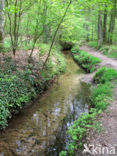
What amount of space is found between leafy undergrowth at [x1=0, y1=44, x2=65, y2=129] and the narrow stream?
0.47 meters

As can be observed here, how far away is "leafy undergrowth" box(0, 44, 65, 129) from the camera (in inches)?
217

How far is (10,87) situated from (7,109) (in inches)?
41.9

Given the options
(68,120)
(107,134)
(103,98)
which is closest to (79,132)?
(107,134)

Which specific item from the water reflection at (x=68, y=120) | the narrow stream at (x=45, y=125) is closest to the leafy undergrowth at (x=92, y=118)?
the water reflection at (x=68, y=120)

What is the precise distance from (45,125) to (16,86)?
87.3 inches

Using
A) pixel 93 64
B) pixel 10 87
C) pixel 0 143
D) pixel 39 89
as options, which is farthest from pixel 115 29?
pixel 0 143

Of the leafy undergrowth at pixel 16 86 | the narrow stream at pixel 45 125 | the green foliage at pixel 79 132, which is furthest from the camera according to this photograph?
the leafy undergrowth at pixel 16 86

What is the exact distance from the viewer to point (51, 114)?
21.3 ft

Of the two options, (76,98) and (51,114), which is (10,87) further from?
(76,98)

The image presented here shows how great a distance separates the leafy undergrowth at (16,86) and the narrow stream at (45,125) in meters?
0.47

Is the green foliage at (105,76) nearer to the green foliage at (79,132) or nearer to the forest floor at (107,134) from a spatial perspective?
the forest floor at (107,134)

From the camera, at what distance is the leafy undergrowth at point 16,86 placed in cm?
551

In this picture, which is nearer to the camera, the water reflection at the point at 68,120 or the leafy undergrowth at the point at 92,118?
the leafy undergrowth at the point at 92,118

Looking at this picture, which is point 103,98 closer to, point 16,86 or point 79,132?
point 79,132
